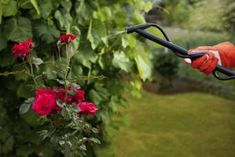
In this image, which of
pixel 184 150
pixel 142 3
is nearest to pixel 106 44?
pixel 142 3

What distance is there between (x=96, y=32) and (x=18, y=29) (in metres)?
0.42

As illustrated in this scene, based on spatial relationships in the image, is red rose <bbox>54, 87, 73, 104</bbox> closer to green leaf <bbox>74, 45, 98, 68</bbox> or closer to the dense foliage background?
the dense foliage background

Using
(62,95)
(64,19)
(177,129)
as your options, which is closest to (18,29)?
(64,19)

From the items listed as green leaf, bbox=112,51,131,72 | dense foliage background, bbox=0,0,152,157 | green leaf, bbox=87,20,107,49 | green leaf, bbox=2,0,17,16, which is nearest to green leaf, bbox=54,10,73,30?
dense foliage background, bbox=0,0,152,157

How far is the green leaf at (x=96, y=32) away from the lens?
239cm

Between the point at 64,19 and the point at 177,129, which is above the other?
the point at 64,19

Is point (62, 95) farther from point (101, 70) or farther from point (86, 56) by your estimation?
point (101, 70)

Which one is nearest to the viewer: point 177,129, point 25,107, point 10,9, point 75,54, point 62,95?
point 62,95

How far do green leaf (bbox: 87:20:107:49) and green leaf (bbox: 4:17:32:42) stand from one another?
0.33 metres

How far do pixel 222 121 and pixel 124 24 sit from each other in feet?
8.91

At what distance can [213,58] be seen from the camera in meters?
1.60

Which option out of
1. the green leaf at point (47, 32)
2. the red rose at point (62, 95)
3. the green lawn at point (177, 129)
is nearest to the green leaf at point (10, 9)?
the green leaf at point (47, 32)

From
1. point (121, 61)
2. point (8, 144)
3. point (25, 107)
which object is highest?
point (121, 61)

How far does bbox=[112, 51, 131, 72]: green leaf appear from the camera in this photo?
258cm
